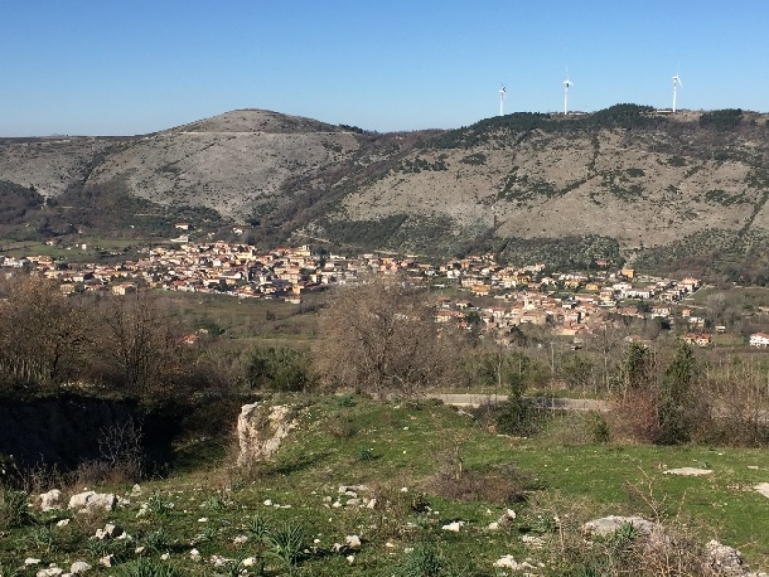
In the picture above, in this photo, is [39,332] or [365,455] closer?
[365,455]

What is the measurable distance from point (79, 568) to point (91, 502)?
333 cm

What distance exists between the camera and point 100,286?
79500 millimetres

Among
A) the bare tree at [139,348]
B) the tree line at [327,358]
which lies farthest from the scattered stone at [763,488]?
the bare tree at [139,348]

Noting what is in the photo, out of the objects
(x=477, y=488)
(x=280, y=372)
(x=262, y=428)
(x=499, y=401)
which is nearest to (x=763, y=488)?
(x=477, y=488)

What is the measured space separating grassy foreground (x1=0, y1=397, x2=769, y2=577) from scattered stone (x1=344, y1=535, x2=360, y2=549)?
4cm

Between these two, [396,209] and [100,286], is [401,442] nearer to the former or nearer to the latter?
[100,286]

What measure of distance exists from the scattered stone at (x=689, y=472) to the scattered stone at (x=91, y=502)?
37.1 ft

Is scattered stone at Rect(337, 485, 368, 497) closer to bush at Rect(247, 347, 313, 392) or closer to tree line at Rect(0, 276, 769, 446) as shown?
tree line at Rect(0, 276, 769, 446)

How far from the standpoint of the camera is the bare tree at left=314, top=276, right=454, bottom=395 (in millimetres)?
30797

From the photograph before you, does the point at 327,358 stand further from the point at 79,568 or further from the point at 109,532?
the point at 79,568

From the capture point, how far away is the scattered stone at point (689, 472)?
1462cm

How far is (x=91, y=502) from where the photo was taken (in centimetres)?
1059

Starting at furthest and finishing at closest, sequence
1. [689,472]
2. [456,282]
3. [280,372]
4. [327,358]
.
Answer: [456,282], [280,372], [327,358], [689,472]

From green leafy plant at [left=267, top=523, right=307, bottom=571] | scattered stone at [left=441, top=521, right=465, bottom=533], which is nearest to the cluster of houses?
scattered stone at [left=441, top=521, right=465, bottom=533]
